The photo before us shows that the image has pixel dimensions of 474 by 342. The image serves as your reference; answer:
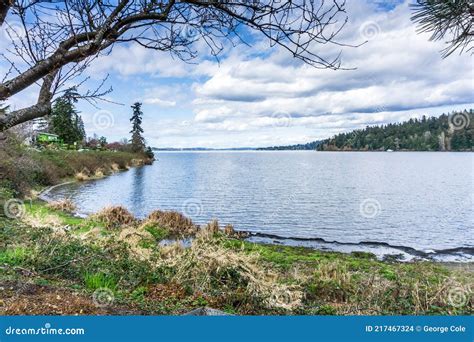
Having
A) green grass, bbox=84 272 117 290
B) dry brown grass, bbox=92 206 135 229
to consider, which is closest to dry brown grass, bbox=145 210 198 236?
dry brown grass, bbox=92 206 135 229

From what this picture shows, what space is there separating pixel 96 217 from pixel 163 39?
1617 centimetres

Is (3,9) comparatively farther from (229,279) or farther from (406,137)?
(406,137)

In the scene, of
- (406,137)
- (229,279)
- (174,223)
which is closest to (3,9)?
(229,279)

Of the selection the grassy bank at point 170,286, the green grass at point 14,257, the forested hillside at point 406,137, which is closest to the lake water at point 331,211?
the grassy bank at point 170,286

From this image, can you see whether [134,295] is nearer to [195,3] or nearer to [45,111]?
[45,111]

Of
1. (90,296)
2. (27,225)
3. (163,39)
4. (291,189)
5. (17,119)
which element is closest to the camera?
(17,119)

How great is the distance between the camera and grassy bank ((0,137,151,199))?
22109mm

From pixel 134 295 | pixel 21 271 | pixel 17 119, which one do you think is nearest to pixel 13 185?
pixel 21 271

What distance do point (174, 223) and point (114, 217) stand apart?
3.01m

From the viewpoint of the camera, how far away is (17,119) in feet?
12.2

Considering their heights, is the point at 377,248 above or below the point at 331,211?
below

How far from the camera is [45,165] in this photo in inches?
1443

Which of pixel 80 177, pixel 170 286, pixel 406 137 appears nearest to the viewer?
pixel 170 286

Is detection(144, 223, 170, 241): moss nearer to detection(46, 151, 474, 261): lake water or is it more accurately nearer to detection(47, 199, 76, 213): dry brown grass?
detection(46, 151, 474, 261): lake water
